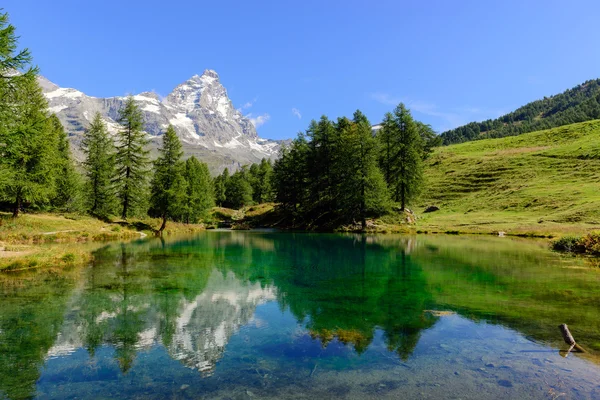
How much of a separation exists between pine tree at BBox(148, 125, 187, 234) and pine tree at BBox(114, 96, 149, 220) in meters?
1.98

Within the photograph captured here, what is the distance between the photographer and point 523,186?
76375 mm

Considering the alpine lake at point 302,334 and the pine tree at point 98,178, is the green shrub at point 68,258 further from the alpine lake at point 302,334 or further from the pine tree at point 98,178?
the pine tree at point 98,178

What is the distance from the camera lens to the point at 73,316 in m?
13.7

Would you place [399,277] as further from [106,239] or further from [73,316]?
[106,239]

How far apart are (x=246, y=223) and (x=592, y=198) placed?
64985 mm

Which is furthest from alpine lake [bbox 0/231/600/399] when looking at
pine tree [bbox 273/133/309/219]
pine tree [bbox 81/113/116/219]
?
pine tree [bbox 273/133/309/219]

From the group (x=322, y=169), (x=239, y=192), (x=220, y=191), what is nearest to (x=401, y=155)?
(x=322, y=169)

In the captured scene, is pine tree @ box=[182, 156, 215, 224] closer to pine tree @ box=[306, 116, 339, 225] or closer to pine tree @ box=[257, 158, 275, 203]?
pine tree @ box=[306, 116, 339, 225]

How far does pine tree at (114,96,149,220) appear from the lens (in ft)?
191

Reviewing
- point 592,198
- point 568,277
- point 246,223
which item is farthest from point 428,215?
point 568,277

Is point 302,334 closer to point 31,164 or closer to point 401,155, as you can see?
point 31,164

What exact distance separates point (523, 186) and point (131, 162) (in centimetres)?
7836

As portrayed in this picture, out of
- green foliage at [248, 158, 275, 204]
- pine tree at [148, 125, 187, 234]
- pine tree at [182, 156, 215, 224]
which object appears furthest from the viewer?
green foliage at [248, 158, 275, 204]

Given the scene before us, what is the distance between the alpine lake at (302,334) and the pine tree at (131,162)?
38.4 metres
